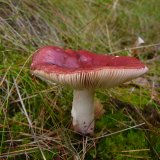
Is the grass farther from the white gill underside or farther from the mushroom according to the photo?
the white gill underside

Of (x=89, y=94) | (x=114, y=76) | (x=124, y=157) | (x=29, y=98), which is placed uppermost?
(x=114, y=76)

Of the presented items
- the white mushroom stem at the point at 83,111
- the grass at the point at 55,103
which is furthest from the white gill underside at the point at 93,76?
the grass at the point at 55,103

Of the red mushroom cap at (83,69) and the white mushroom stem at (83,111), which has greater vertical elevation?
the red mushroom cap at (83,69)

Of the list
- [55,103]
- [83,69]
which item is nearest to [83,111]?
[55,103]

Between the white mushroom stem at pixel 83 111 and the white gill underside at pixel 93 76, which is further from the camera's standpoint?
the white mushroom stem at pixel 83 111

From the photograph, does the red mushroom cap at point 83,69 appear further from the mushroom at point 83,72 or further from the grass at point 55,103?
the grass at point 55,103

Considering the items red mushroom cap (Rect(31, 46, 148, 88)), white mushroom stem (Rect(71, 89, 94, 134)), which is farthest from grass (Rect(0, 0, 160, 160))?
red mushroom cap (Rect(31, 46, 148, 88))

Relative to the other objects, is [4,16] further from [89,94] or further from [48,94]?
[89,94]

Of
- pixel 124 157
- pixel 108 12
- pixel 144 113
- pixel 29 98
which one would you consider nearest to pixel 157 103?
pixel 144 113
